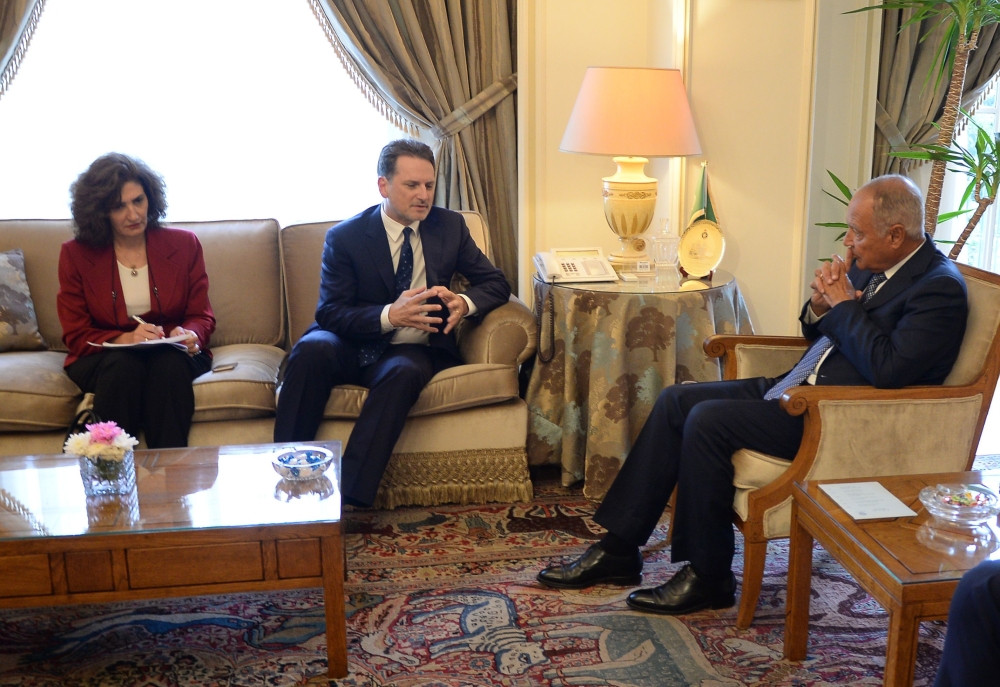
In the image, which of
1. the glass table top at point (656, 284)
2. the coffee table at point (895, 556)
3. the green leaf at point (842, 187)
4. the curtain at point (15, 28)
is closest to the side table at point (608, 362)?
the glass table top at point (656, 284)

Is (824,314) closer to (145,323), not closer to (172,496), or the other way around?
(172,496)

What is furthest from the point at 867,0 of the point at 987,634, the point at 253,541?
the point at 253,541

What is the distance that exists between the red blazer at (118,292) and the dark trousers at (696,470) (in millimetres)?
1515

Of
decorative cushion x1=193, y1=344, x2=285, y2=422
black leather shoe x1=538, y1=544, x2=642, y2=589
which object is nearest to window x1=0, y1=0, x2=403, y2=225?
decorative cushion x1=193, y1=344, x2=285, y2=422

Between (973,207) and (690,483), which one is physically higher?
(973,207)

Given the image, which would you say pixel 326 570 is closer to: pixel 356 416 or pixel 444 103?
pixel 356 416

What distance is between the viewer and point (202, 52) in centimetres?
385

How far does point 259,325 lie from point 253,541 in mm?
1570

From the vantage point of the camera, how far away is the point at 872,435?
7.41 feet

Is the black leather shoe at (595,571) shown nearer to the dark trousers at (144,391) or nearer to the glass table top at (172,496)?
the glass table top at (172,496)

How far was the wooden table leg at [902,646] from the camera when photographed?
1714 mm

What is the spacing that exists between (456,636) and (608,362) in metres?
1.10

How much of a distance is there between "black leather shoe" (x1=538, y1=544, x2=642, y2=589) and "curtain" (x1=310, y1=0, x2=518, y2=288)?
194 cm

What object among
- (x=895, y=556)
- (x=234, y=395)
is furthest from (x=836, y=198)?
(x=234, y=395)
